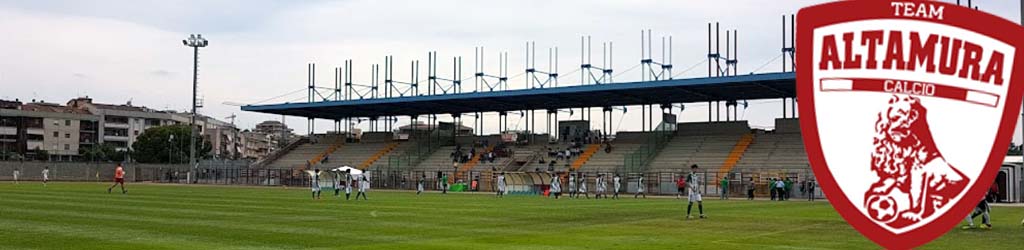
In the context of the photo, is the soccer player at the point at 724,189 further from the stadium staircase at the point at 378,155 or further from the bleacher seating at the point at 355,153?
the bleacher seating at the point at 355,153

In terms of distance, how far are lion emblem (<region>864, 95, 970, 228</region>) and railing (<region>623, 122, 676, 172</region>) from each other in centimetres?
6028

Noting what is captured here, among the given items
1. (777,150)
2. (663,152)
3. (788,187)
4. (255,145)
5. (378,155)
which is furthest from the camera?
(255,145)

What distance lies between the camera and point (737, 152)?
212ft

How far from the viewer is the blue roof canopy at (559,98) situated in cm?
5984

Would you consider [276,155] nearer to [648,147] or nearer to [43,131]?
[648,147]

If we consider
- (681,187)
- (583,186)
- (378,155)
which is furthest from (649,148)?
(378,155)

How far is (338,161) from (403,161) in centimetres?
646

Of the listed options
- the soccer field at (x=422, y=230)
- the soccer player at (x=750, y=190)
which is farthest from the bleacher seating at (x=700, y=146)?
the soccer field at (x=422, y=230)

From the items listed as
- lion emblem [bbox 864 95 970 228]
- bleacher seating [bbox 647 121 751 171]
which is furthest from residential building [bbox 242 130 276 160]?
lion emblem [bbox 864 95 970 228]

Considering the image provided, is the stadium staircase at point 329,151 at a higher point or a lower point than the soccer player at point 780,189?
higher

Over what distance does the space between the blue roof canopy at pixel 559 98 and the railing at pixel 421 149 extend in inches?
105

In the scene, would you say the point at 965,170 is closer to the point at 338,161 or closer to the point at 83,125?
the point at 338,161

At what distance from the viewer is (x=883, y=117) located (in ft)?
8.98

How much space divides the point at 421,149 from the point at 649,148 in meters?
21.7
